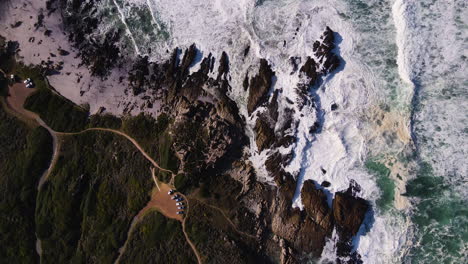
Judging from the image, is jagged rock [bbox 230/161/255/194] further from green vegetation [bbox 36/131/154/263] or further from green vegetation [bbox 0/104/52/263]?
green vegetation [bbox 0/104/52/263]

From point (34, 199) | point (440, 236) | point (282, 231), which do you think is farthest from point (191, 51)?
point (440, 236)

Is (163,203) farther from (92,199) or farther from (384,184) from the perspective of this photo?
(384,184)

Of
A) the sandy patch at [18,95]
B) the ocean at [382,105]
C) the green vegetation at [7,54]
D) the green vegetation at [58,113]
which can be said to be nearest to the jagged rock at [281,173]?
the ocean at [382,105]

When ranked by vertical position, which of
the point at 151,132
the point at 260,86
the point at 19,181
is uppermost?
the point at 260,86

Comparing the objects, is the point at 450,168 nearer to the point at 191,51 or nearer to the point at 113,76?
the point at 191,51

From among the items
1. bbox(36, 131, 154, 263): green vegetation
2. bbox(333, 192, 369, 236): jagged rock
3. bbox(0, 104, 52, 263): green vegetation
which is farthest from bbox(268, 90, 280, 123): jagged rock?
bbox(0, 104, 52, 263): green vegetation

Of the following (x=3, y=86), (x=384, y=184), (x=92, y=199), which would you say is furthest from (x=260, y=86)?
(x=3, y=86)
